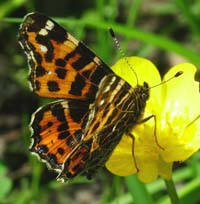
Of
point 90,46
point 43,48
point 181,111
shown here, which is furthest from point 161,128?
point 90,46

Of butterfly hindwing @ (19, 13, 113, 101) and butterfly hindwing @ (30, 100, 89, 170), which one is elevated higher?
butterfly hindwing @ (19, 13, 113, 101)

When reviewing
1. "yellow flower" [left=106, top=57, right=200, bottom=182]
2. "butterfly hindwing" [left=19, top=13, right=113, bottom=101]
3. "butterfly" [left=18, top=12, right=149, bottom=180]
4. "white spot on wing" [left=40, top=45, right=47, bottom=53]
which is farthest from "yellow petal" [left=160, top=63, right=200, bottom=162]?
"white spot on wing" [left=40, top=45, right=47, bottom=53]

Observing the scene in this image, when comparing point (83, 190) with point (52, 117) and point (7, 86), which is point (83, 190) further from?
point (52, 117)

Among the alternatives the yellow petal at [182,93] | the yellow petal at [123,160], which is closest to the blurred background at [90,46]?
the yellow petal at [182,93]

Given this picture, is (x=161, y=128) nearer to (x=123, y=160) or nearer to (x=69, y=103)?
(x=123, y=160)

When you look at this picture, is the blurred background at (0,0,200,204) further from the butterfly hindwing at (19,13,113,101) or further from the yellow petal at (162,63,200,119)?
the butterfly hindwing at (19,13,113,101)

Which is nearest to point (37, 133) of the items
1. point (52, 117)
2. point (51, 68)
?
point (52, 117)
